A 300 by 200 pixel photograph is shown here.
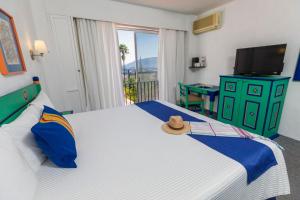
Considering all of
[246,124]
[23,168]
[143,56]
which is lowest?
[246,124]

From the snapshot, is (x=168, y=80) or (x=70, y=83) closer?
(x=70, y=83)

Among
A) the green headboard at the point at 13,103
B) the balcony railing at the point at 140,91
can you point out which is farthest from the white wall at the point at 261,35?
the green headboard at the point at 13,103

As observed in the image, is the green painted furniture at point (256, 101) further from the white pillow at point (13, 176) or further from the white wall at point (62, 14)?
the white pillow at point (13, 176)

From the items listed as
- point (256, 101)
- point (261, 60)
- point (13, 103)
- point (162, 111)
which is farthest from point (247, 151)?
point (261, 60)

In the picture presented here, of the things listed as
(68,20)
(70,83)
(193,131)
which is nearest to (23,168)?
(193,131)

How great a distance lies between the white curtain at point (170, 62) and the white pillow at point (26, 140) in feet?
10.4

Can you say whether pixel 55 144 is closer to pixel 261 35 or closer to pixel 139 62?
pixel 139 62

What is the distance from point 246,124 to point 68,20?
374cm

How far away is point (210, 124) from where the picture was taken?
1.47 m

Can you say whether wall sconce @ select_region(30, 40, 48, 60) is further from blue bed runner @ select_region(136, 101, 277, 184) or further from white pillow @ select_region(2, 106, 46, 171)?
blue bed runner @ select_region(136, 101, 277, 184)

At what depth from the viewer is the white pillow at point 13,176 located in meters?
0.58

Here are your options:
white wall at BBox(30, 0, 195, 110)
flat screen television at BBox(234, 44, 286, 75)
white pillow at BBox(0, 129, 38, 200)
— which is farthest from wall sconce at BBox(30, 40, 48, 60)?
flat screen television at BBox(234, 44, 286, 75)

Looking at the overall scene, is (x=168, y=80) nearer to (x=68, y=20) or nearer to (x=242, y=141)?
(x=68, y=20)

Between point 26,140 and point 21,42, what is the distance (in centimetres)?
→ 147
